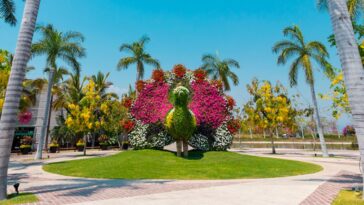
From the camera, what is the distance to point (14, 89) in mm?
8031

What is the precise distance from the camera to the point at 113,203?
7086 mm

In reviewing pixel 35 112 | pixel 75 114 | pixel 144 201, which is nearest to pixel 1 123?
pixel 144 201

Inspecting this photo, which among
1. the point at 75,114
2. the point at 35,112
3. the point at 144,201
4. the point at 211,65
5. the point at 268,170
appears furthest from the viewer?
the point at 35,112

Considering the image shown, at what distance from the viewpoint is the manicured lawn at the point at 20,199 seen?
731cm

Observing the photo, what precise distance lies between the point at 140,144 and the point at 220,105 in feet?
22.6

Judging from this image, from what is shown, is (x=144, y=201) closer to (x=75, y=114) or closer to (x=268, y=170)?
(x=268, y=170)

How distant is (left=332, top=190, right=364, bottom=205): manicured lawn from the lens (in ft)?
22.0

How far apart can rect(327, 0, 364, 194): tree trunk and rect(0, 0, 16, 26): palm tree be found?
20.1m

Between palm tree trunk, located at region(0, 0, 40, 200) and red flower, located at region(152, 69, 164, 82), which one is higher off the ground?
red flower, located at region(152, 69, 164, 82)

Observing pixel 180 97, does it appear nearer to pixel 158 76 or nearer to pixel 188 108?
pixel 188 108

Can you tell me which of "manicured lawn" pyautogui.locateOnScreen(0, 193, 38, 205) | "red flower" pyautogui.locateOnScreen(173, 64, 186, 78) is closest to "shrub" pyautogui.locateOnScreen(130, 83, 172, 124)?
"red flower" pyautogui.locateOnScreen(173, 64, 186, 78)

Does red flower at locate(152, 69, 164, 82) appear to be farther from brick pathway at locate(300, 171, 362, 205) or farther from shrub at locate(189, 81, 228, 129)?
brick pathway at locate(300, 171, 362, 205)

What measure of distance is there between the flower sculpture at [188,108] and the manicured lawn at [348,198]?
1091cm

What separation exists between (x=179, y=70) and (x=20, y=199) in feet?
47.6
